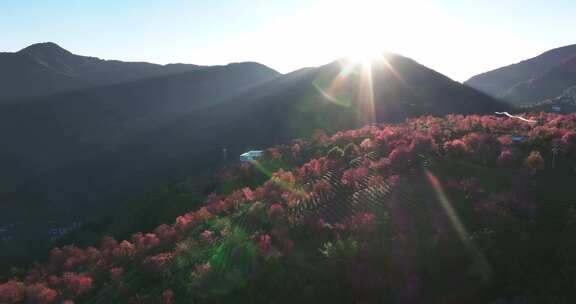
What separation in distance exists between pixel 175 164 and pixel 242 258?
225 feet

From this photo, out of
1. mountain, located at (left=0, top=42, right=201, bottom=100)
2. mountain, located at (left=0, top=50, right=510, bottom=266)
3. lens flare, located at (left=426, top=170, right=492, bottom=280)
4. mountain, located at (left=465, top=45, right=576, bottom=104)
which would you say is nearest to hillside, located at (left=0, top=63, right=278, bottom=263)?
mountain, located at (left=0, top=50, right=510, bottom=266)

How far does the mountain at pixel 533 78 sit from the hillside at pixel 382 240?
11971 centimetres

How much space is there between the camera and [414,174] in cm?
1616

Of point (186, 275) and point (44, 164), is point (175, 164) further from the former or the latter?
point (186, 275)

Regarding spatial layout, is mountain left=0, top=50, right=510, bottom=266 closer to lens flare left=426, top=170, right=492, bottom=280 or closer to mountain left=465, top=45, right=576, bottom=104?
lens flare left=426, top=170, right=492, bottom=280

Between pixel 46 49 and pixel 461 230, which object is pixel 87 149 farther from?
pixel 46 49

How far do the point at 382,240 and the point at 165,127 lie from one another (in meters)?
97.7

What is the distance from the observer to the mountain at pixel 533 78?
400 feet

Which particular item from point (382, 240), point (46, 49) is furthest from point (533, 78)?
point (46, 49)

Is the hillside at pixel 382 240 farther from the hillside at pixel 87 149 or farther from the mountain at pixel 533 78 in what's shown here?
the mountain at pixel 533 78

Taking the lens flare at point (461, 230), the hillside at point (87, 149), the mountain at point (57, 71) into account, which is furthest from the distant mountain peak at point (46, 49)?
the lens flare at point (461, 230)

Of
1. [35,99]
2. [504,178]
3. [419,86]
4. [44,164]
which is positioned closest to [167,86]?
[35,99]

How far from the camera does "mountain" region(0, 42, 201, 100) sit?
142125 mm

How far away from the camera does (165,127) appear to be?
333 feet
